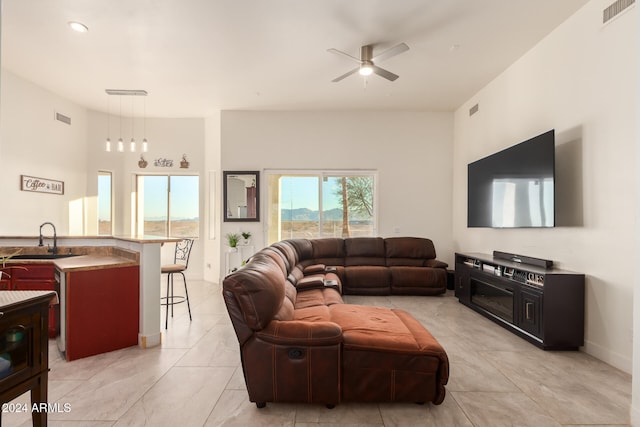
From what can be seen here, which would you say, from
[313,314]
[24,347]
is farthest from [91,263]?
[313,314]

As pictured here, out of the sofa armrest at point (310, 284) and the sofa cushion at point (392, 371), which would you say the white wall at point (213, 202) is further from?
the sofa cushion at point (392, 371)

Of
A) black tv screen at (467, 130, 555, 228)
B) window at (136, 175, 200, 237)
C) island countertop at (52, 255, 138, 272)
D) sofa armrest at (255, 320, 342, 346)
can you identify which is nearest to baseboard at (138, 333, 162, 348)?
island countertop at (52, 255, 138, 272)

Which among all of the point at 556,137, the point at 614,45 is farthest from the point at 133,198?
the point at 614,45

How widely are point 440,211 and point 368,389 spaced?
491cm

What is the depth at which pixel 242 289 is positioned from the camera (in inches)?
81.6

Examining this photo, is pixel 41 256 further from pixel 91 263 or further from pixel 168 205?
pixel 168 205

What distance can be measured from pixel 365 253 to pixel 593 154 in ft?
11.7

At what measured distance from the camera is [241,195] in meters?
6.40

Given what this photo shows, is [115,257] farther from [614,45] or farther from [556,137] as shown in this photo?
[614,45]

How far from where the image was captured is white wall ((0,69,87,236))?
4.75 metres

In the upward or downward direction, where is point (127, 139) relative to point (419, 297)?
upward

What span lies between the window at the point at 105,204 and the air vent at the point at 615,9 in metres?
7.99

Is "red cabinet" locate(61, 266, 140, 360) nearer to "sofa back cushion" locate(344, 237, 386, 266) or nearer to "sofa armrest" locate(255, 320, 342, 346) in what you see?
"sofa armrest" locate(255, 320, 342, 346)

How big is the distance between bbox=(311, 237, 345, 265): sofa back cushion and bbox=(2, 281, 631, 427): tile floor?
8.54 ft
